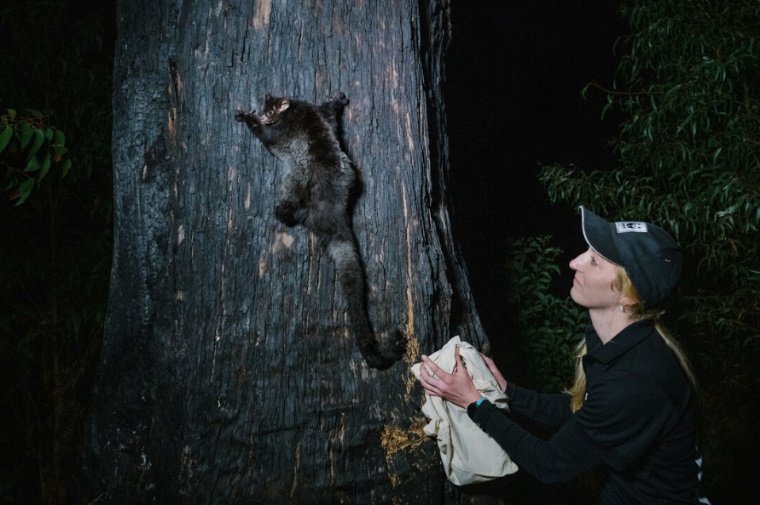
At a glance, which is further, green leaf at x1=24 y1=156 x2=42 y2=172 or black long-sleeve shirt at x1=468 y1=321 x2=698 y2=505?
green leaf at x1=24 y1=156 x2=42 y2=172

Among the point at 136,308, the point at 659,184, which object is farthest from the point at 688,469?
the point at 659,184

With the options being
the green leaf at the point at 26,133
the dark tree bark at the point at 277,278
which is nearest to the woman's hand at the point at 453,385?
the dark tree bark at the point at 277,278

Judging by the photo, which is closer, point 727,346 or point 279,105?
point 279,105

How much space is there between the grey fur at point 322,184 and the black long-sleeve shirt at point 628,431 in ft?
2.03

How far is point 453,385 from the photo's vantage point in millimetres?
2109

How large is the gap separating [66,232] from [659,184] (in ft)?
17.8

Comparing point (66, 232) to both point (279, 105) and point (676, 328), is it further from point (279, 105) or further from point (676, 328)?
point (676, 328)

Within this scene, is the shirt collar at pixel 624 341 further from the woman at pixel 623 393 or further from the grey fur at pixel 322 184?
the grey fur at pixel 322 184

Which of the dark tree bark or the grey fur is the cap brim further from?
the grey fur

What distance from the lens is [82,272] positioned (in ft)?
14.5

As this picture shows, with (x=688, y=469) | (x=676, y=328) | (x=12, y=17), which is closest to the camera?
(x=688, y=469)

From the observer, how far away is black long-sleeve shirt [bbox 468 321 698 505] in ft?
6.25

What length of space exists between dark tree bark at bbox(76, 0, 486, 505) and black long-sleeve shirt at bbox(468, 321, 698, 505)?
476 millimetres

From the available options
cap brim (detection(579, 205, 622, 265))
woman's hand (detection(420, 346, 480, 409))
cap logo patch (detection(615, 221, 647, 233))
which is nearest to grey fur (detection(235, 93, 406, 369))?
woman's hand (detection(420, 346, 480, 409))
